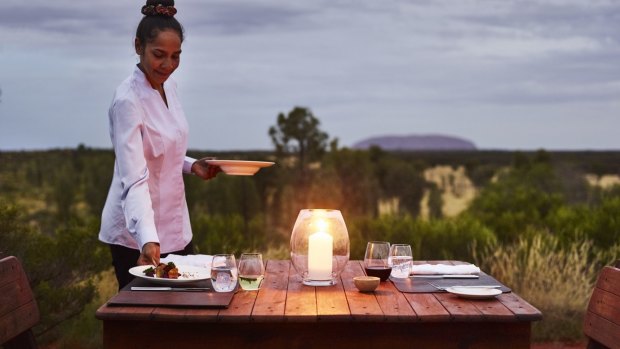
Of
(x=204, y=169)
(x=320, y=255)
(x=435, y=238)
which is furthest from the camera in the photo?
(x=435, y=238)

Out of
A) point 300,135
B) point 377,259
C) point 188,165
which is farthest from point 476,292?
point 300,135

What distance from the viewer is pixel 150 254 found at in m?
3.34

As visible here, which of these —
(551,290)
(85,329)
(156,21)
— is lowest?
(85,329)

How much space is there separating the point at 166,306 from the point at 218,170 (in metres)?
1.15

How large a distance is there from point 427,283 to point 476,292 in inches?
14.5

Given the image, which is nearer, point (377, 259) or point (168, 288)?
point (168, 288)

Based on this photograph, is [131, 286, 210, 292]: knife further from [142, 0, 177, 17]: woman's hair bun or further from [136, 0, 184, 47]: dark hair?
[142, 0, 177, 17]: woman's hair bun

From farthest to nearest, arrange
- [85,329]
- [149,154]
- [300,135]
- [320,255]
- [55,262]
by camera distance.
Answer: [300,135] < [85,329] < [55,262] < [149,154] < [320,255]

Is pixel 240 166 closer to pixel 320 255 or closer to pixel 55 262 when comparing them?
pixel 320 255

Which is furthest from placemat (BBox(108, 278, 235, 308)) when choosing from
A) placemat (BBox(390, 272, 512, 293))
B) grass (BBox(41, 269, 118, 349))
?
grass (BBox(41, 269, 118, 349))

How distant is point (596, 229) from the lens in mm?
8922

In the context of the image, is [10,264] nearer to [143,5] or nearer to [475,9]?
[143,5]

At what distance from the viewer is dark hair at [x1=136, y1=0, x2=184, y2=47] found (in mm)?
3480

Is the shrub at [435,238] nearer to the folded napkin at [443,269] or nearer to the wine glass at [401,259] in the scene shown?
the folded napkin at [443,269]
